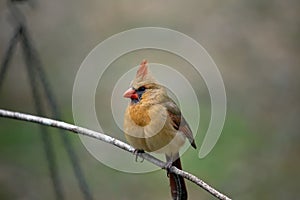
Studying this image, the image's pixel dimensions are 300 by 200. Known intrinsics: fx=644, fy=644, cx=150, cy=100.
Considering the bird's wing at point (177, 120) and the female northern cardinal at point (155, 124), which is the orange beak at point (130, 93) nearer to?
the female northern cardinal at point (155, 124)

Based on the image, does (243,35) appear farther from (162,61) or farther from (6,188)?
(6,188)

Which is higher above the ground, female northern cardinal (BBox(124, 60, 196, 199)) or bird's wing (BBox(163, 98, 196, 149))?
bird's wing (BBox(163, 98, 196, 149))

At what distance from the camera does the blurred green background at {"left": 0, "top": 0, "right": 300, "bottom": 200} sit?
387 cm

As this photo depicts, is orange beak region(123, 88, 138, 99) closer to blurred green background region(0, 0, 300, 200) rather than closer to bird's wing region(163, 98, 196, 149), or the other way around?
bird's wing region(163, 98, 196, 149)

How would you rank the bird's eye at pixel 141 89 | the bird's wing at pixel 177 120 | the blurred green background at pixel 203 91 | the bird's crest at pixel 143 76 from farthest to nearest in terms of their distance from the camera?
1. the blurred green background at pixel 203 91
2. the bird's wing at pixel 177 120
3. the bird's eye at pixel 141 89
4. the bird's crest at pixel 143 76

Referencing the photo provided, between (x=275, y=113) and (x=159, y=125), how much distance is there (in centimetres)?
296

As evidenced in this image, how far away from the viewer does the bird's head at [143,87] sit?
1.59 m

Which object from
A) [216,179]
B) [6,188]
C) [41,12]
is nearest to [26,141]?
[6,188]

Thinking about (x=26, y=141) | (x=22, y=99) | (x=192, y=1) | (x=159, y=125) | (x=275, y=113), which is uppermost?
(x=192, y=1)

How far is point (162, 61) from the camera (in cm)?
475

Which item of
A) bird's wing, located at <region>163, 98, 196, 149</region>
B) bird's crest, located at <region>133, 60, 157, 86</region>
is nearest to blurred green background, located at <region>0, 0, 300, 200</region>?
bird's wing, located at <region>163, 98, 196, 149</region>

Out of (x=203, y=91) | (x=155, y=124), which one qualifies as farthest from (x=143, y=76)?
(x=203, y=91)

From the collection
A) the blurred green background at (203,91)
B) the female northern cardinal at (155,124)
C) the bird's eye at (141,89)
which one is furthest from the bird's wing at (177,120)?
the blurred green background at (203,91)

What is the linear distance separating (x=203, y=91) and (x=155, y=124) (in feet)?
9.39
